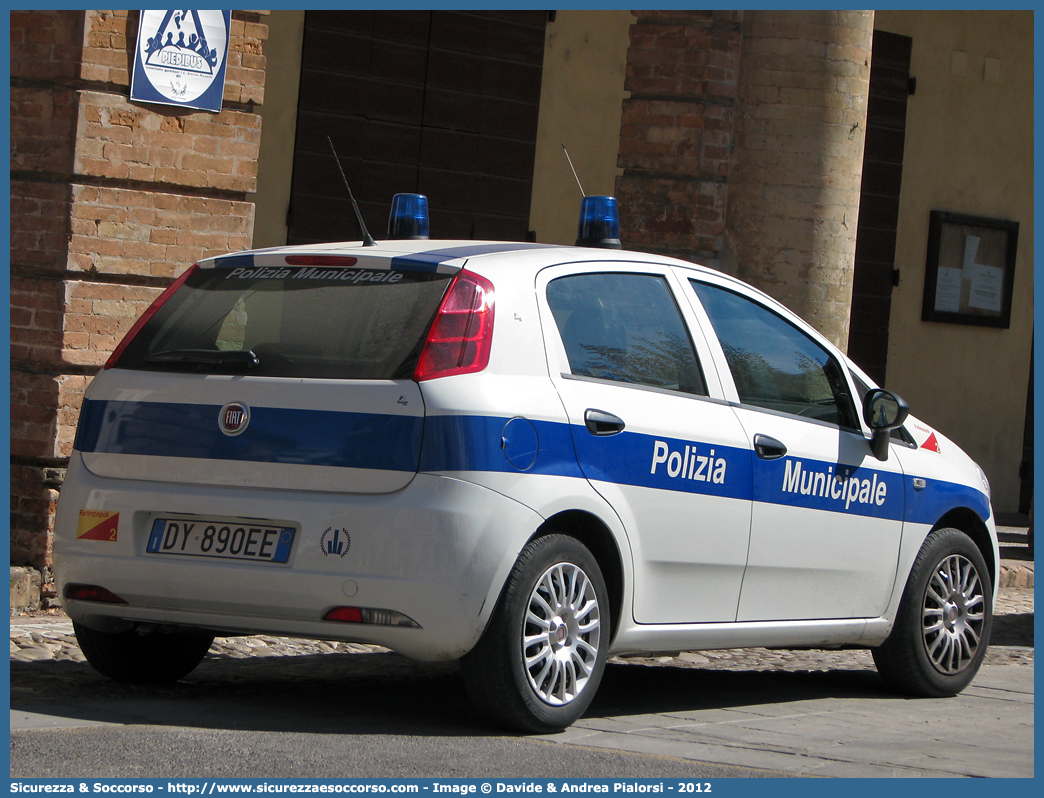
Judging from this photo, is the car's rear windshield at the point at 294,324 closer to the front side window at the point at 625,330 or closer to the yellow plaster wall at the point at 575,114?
the front side window at the point at 625,330

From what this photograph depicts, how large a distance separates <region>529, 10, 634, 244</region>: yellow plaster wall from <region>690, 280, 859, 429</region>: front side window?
599 cm

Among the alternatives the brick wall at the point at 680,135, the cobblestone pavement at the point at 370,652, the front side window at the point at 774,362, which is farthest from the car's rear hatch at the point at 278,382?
the brick wall at the point at 680,135

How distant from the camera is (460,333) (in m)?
5.16

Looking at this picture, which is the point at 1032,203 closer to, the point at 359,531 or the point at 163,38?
the point at 163,38

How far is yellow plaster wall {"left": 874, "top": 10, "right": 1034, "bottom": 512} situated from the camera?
14930 mm

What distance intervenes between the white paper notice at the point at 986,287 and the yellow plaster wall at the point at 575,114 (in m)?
4.35

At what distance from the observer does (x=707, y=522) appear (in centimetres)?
580

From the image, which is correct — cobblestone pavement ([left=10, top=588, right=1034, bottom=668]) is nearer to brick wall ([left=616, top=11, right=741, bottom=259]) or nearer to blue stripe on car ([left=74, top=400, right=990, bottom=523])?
blue stripe on car ([left=74, top=400, right=990, bottom=523])

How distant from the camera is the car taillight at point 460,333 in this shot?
511 centimetres

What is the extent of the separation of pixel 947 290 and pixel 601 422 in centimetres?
1054

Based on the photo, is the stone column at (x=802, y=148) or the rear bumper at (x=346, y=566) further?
the stone column at (x=802, y=148)

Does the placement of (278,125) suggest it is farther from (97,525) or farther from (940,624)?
(97,525)
